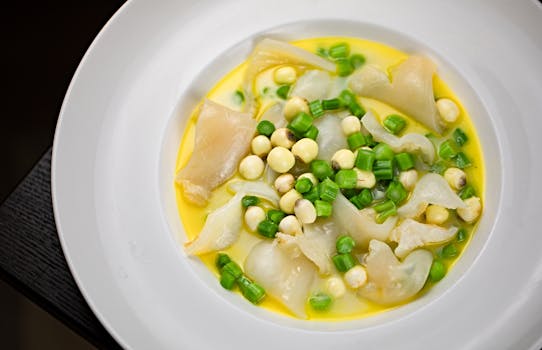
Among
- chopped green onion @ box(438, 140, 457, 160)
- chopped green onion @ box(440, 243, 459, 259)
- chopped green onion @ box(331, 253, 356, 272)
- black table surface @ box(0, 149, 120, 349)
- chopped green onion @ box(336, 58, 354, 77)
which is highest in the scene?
chopped green onion @ box(336, 58, 354, 77)

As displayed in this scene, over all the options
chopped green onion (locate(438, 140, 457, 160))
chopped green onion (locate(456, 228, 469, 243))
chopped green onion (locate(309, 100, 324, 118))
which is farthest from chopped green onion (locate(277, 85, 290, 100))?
chopped green onion (locate(456, 228, 469, 243))

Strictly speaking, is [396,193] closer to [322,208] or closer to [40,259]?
[322,208]

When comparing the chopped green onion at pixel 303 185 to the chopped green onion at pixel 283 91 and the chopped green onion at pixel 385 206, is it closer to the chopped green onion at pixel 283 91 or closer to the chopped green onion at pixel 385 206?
the chopped green onion at pixel 385 206

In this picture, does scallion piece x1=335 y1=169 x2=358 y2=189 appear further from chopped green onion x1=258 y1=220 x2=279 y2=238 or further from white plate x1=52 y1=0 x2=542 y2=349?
white plate x1=52 y1=0 x2=542 y2=349

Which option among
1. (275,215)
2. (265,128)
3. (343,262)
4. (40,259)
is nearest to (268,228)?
(275,215)

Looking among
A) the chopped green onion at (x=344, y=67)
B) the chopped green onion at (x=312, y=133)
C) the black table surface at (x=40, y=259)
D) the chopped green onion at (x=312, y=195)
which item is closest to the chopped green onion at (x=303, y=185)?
the chopped green onion at (x=312, y=195)

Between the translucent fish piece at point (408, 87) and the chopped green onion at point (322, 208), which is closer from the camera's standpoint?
the chopped green onion at point (322, 208)
